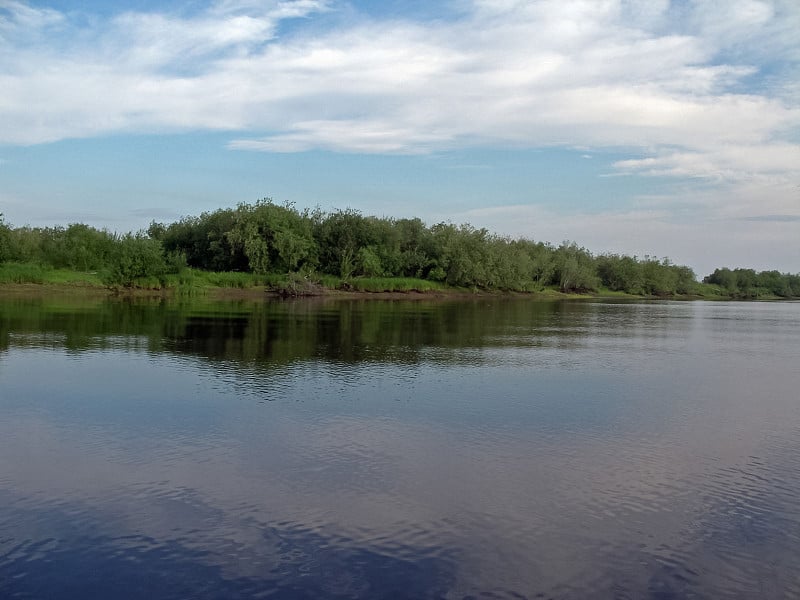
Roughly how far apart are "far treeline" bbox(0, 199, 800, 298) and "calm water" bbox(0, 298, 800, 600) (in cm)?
4901

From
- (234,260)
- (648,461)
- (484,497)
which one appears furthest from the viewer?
(234,260)

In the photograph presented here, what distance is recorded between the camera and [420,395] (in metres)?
18.3

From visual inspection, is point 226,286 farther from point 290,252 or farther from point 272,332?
point 272,332

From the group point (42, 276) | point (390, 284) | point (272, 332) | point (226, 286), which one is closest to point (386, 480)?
point (272, 332)

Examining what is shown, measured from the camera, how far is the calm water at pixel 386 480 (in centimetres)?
799

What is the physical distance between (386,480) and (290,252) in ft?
237

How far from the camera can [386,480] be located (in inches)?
439

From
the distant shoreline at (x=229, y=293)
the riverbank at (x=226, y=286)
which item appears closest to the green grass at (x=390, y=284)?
the riverbank at (x=226, y=286)

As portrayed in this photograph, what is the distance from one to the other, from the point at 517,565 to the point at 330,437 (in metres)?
5.97

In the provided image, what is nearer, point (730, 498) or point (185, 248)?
point (730, 498)

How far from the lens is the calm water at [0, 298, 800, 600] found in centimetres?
799

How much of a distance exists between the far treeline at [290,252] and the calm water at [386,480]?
1930 inches

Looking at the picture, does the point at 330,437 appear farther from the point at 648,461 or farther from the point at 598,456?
the point at 648,461

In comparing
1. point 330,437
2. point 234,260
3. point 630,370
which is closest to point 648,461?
point 330,437
